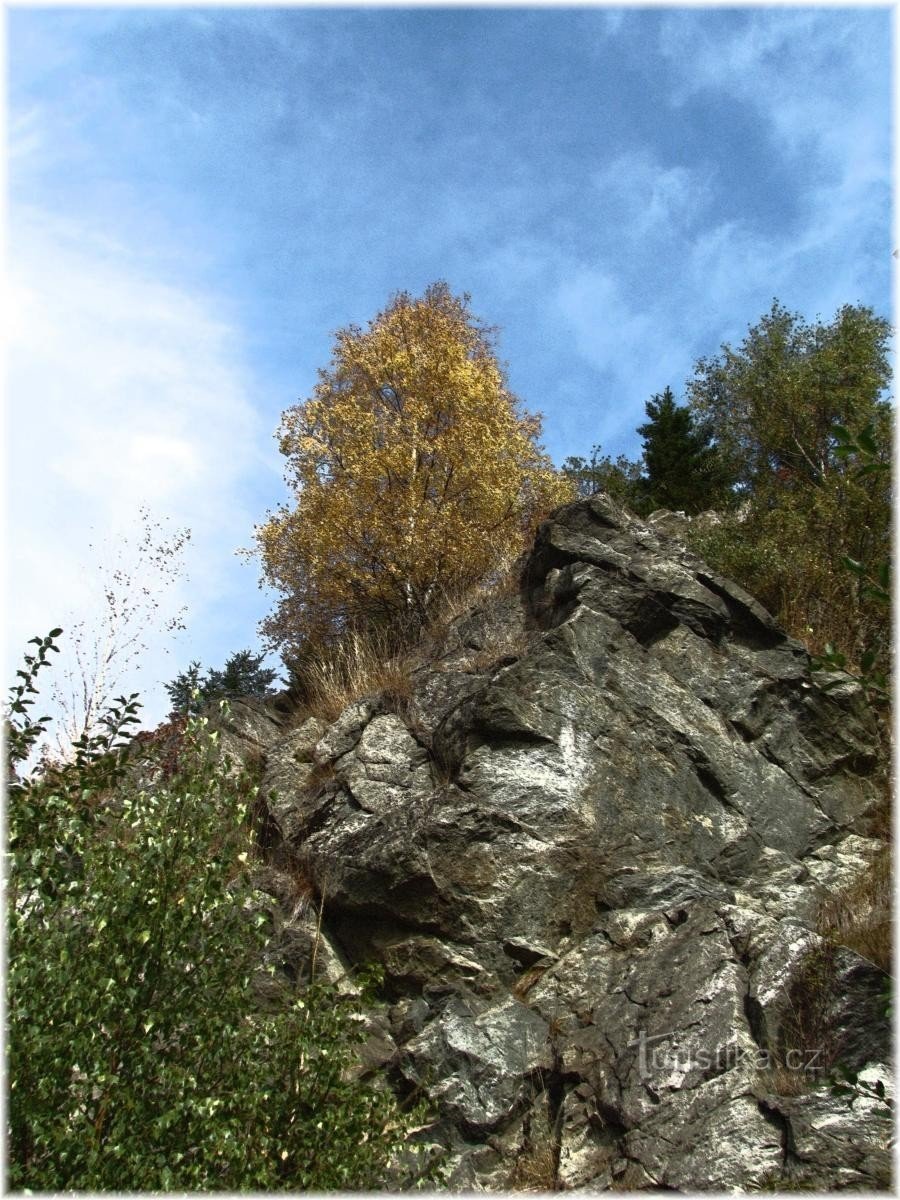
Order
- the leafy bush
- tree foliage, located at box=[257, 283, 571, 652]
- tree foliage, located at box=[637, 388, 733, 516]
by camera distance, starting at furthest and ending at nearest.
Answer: tree foliage, located at box=[637, 388, 733, 516]
tree foliage, located at box=[257, 283, 571, 652]
the leafy bush

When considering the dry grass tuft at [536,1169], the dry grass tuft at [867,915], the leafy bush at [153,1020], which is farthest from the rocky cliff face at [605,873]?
the leafy bush at [153,1020]

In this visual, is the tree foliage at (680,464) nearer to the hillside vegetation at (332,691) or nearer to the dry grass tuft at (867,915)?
the hillside vegetation at (332,691)

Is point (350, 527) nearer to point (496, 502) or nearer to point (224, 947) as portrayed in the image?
point (496, 502)

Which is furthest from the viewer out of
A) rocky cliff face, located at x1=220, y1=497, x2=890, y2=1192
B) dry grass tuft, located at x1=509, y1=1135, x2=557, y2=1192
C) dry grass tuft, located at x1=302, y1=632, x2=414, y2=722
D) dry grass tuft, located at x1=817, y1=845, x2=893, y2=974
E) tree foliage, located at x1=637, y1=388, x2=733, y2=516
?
tree foliage, located at x1=637, y1=388, x2=733, y2=516

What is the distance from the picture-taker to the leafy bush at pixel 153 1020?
5.95 m

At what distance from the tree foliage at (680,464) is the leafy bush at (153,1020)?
1958cm

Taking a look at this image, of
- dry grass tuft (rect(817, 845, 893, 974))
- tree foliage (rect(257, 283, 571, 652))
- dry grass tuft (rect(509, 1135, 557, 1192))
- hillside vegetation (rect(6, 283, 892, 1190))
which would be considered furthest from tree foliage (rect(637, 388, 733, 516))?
dry grass tuft (rect(509, 1135, 557, 1192))

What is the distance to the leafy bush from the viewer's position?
5953 millimetres

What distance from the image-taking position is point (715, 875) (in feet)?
40.1

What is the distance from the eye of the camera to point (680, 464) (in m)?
27.8

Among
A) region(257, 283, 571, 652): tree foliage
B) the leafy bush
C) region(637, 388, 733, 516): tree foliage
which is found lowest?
the leafy bush

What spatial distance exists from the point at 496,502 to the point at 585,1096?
40.0ft

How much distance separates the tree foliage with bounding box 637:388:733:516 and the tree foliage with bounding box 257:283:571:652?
602cm

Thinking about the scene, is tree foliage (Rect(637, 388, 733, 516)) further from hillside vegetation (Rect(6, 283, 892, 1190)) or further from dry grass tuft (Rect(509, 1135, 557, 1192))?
dry grass tuft (Rect(509, 1135, 557, 1192))
